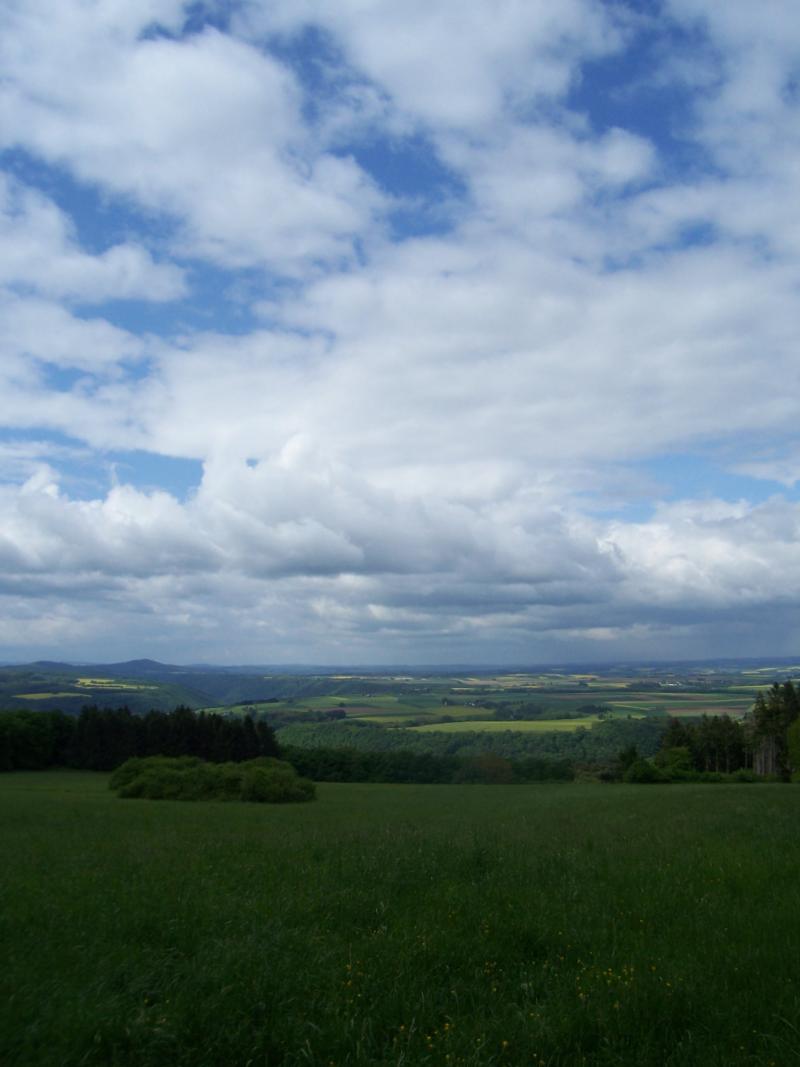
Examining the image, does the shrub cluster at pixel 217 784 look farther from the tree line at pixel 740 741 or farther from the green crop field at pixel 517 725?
the green crop field at pixel 517 725

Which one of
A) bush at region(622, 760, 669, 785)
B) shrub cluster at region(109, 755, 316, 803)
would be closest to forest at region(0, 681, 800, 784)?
bush at region(622, 760, 669, 785)

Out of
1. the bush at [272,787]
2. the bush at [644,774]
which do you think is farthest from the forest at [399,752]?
the bush at [272,787]

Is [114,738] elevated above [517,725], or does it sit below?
above

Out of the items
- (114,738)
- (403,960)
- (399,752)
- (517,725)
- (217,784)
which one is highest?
(403,960)

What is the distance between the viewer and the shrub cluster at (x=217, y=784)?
45125 millimetres

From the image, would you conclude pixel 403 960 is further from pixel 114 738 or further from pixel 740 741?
pixel 740 741

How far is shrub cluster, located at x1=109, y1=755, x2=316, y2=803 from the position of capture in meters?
45.1

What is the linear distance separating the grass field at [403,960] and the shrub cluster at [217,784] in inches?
1367

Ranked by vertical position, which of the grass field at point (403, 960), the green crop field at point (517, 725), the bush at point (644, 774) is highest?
the grass field at point (403, 960)

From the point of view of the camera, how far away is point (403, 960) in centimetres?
685

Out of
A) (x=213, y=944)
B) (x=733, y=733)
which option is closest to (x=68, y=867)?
(x=213, y=944)

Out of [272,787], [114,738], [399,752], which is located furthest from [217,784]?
[399,752]

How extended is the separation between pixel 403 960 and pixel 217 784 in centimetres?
4209

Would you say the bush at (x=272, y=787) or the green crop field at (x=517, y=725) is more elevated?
the bush at (x=272, y=787)
